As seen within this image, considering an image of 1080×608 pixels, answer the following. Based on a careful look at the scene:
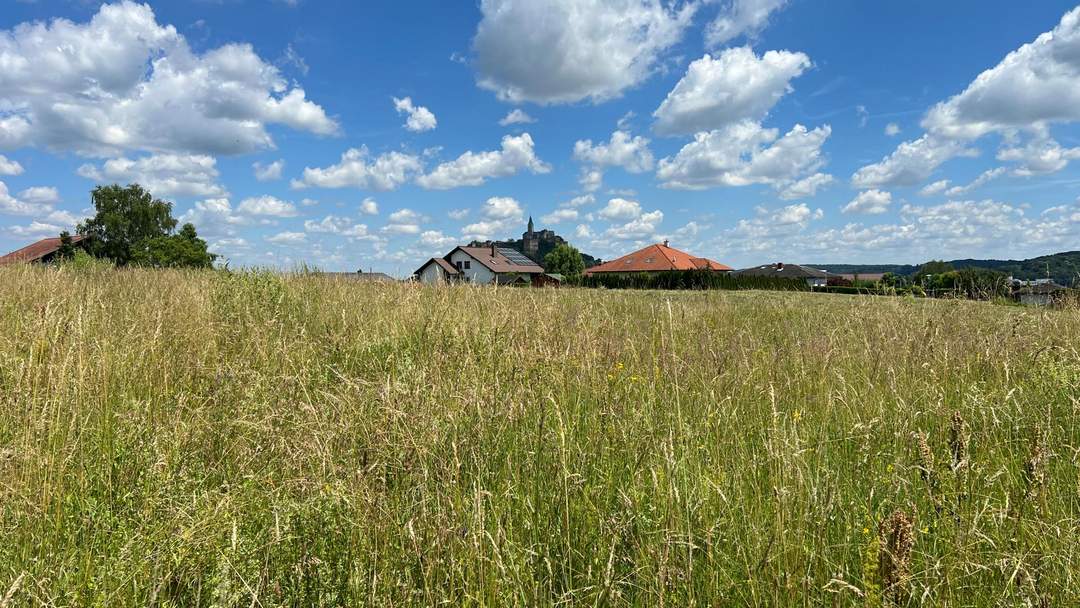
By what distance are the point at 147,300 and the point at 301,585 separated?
19.5ft

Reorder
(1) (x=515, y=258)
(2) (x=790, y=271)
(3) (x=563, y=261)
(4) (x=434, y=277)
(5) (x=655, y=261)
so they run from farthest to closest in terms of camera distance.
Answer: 1. (2) (x=790, y=271)
2. (3) (x=563, y=261)
3. (1) (x=515, y=258)
4. (5) (x=655, y=261)
5. (4) (x=434, y=277)

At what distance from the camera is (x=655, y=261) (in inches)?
3221

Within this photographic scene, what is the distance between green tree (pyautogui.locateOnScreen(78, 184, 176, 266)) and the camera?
56.4 metres

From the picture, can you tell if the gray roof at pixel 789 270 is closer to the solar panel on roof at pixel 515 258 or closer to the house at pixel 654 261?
the house at pixel 654 261

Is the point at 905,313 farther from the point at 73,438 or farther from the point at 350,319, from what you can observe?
the point at 73,438

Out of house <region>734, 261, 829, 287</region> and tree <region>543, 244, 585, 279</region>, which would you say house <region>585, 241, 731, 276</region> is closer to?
tree <region>543, 244, 585, 279</region>

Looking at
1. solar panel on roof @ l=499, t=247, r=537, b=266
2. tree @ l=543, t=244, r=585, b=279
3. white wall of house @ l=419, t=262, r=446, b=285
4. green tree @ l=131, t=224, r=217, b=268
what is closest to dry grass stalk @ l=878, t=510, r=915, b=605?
white wall of house @ l=419, t=262, r=446, b=285

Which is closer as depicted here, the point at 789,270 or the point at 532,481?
the point at 532,481

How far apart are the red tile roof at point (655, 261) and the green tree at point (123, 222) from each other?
5757 cm

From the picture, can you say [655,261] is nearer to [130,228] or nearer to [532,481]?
[130,228]

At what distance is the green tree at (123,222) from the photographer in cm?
5644

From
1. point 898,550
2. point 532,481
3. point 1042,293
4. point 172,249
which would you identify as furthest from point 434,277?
point 172,249

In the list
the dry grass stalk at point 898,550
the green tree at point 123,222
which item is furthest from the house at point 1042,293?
the green tree at point 123,222

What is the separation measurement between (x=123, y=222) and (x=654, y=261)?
68.9 meters
